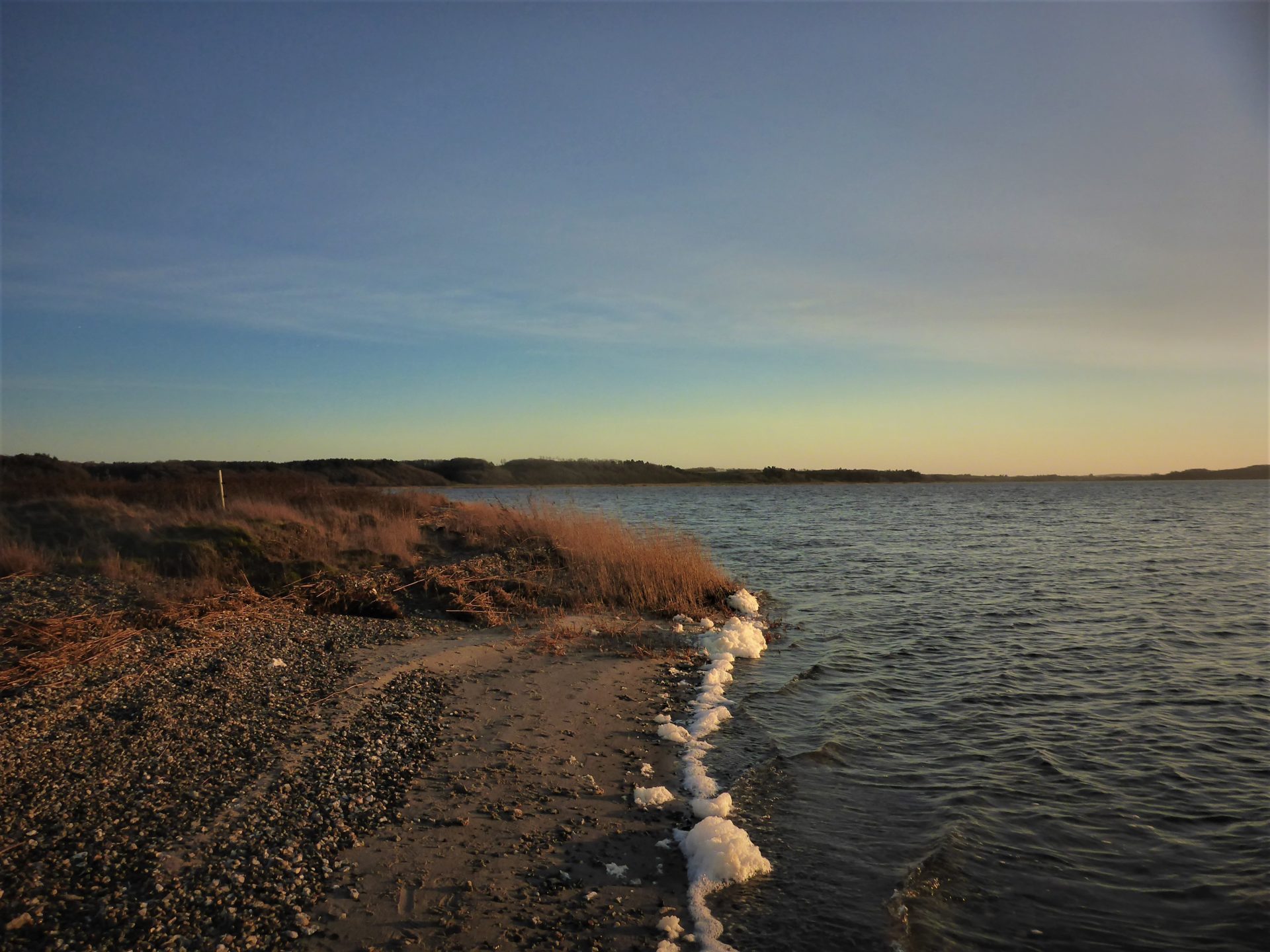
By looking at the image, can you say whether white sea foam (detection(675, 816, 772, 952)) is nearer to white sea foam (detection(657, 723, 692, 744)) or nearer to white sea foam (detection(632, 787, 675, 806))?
white sea foam (detection(632, 787, 675, 806))

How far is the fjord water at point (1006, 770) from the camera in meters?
4.75

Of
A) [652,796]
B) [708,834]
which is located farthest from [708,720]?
[708,834]

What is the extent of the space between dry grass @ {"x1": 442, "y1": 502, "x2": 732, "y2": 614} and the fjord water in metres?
2.07

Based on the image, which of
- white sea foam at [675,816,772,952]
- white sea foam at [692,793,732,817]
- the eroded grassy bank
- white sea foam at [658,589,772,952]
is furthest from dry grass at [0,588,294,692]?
white sea foam at [675,816,772,952]

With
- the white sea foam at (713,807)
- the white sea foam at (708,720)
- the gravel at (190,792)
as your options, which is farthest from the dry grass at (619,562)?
the white sea foam at (713,807)

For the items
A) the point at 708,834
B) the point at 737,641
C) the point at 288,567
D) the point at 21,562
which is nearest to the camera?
the point at 708,834

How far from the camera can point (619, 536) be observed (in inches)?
668

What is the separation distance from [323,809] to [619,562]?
33.7 feet

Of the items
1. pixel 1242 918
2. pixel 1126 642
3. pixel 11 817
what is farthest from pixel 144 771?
pixel 1126 642

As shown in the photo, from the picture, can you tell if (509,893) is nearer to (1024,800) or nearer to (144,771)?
(144,771)

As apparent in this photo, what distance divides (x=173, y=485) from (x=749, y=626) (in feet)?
71.3

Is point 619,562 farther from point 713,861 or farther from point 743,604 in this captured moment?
point 713,861

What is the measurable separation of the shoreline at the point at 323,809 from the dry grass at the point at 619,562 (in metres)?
5.44

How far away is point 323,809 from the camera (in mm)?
5328
